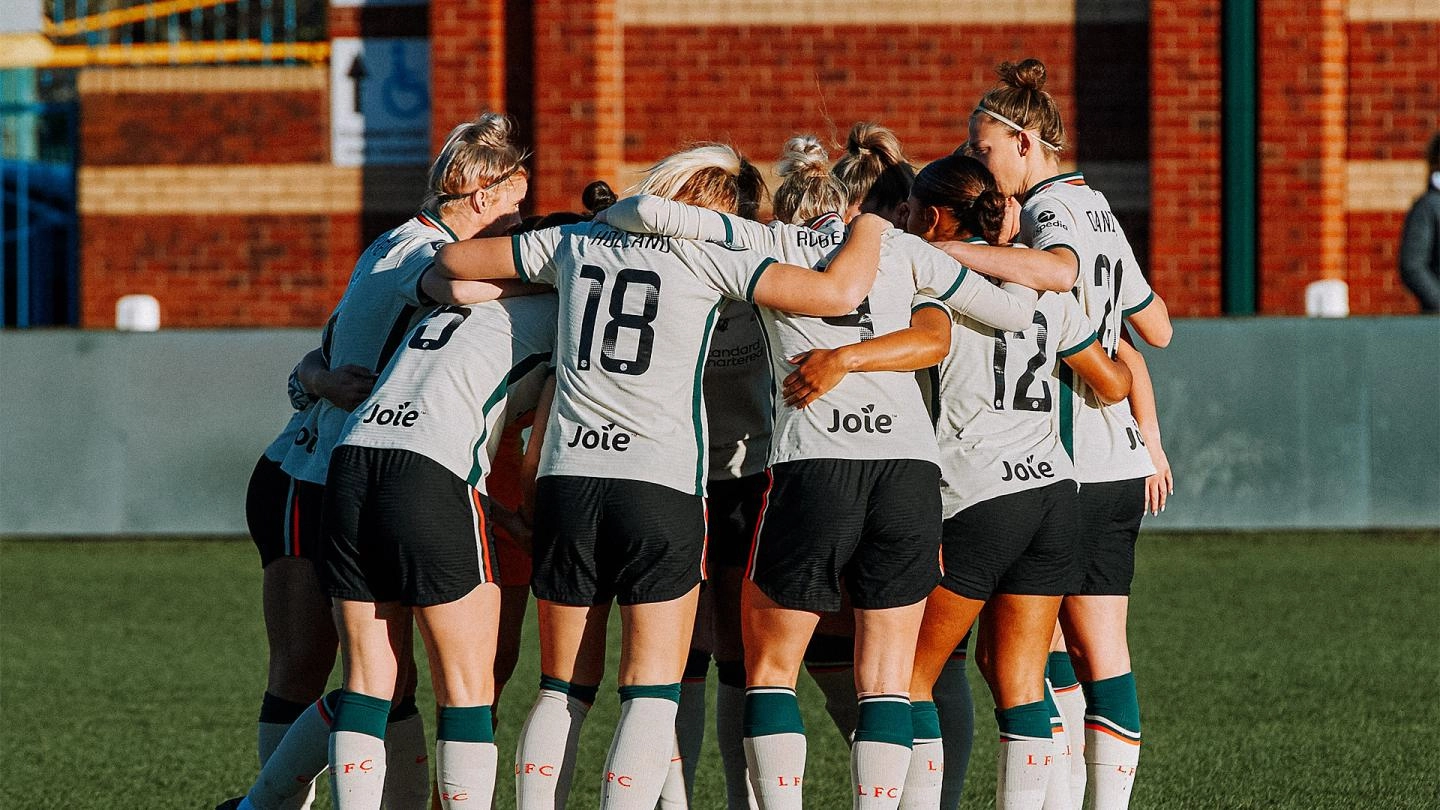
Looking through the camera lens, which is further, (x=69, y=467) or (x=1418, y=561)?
(x=69, y=467)

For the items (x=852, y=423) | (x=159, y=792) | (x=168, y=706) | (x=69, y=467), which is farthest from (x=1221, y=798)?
(x=69, y=467)

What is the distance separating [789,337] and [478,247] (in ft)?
2.43

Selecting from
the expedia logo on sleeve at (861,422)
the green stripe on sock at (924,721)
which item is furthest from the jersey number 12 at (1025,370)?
the green stripe on sock at (924,721)

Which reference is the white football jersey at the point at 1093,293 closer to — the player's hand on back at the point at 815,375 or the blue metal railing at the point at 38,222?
the player's hand on back at the point at 815,375

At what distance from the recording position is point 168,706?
646 cm

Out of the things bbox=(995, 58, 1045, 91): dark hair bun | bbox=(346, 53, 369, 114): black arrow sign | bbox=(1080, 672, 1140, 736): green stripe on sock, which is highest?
bbox=(346, 53, 369, 114): black arrow sign

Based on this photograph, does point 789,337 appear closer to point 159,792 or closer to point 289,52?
point 159,792

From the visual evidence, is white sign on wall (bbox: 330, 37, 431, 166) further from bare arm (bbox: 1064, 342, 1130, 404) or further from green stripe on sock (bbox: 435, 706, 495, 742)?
green stripe on sock (bbox: 435, 706, 495, 742)

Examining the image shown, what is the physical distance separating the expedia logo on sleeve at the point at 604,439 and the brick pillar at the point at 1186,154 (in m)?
10.1

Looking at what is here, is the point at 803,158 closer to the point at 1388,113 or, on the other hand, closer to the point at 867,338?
the point at 867,338

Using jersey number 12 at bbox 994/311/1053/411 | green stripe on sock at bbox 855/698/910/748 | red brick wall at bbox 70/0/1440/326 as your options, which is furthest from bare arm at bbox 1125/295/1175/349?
red brick wall at bbox 70/0/1440/326

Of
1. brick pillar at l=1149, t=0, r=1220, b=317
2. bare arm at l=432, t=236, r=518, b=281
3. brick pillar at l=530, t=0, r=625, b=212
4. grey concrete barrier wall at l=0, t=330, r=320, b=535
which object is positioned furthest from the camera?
brick pillar at l=530, t=0, r=625, b=212

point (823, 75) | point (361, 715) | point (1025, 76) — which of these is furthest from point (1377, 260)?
point (361, 715)

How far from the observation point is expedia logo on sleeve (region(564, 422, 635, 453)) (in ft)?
12.4
